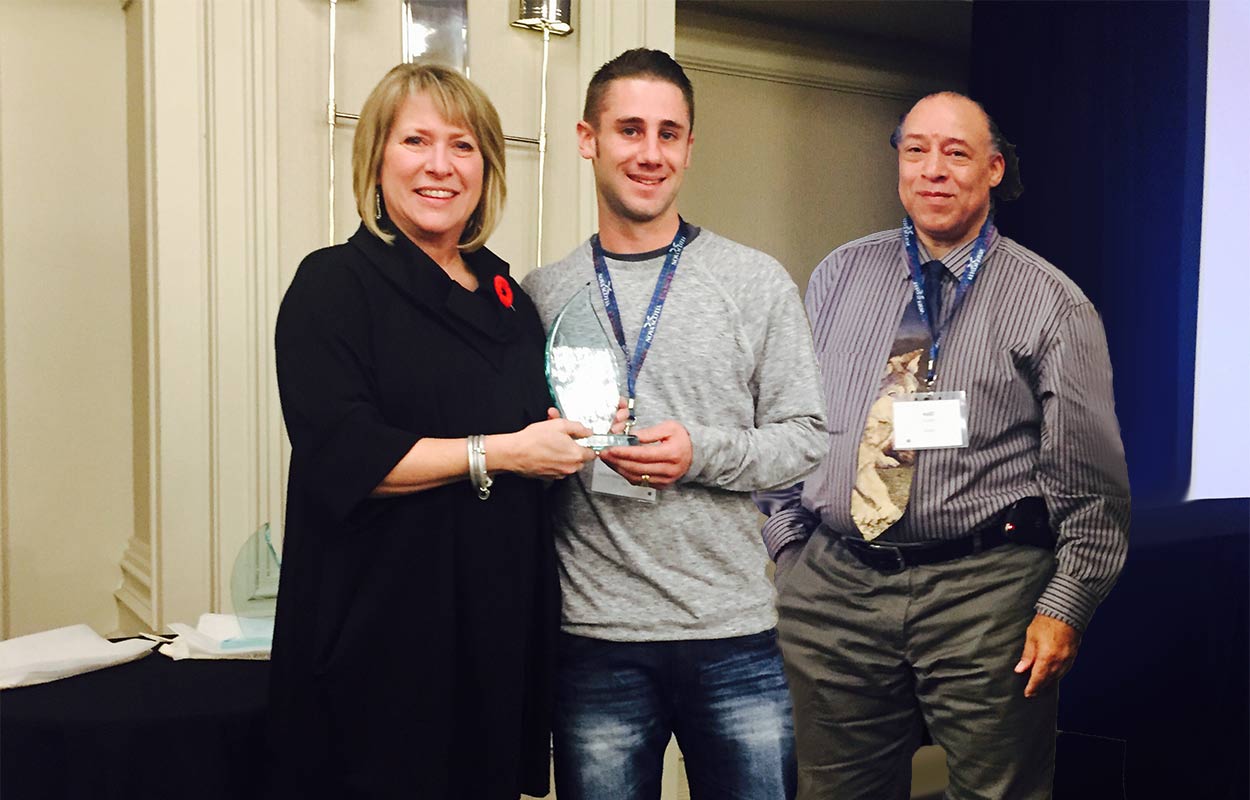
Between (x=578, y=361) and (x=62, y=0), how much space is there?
1.69m

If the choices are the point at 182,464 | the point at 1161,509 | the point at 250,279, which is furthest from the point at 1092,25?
the point at 182,464

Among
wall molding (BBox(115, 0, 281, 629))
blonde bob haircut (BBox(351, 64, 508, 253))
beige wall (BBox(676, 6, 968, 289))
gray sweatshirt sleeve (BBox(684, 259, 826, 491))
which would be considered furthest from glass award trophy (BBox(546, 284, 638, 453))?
beige wall (BBox(676, 6, 968, 289))

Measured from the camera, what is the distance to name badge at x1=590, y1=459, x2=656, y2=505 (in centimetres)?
147

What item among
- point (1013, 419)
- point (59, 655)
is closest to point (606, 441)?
point (59, 655)

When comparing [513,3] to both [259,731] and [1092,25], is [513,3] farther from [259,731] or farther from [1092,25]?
[259,731]

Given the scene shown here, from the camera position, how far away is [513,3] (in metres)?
2.45

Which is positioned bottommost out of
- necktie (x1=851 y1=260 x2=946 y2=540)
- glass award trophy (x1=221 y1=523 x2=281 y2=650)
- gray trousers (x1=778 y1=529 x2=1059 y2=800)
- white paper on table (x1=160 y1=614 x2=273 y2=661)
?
gray trousers (x1=778 y1=529 x2=1059 y2=800)

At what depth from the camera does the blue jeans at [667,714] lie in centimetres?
149

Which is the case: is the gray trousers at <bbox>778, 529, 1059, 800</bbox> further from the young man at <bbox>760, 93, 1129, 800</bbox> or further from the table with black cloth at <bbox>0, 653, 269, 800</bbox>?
the table with black cloth at <bbox>0, 653, 269, 800</bbox>

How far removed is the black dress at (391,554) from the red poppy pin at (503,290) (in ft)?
0.17

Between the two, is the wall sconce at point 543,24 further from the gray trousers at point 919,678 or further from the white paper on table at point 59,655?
the white paper on table at point 59,655

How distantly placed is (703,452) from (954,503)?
80 cm

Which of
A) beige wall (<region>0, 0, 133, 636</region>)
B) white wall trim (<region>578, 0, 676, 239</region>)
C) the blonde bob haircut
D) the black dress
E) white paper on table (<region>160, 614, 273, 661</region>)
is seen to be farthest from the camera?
white wall trim (<region>578, 0, 676, 239</region>)

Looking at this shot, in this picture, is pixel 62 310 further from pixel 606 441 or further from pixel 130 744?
pixel 606 441
